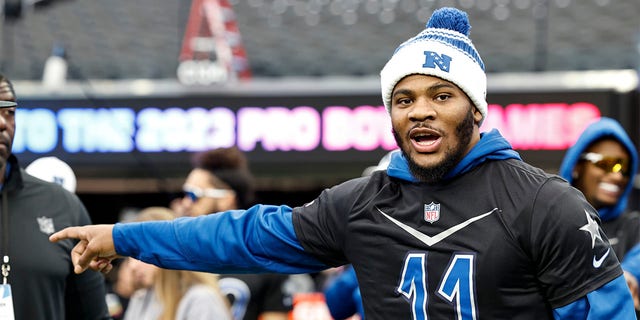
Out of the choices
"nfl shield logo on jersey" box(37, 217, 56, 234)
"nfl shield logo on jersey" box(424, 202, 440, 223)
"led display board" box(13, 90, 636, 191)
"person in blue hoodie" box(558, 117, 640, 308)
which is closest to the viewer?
"nfl shield logo on jersey" box(424, 202, 440, 223)

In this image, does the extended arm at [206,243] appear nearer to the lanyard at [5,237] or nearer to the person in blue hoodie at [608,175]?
the lanyard at [5,237]

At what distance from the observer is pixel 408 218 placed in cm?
298

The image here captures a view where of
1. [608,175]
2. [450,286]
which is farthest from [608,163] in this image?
[450,286]

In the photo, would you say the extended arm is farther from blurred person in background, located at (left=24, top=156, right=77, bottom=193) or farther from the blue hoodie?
the blue hoodie

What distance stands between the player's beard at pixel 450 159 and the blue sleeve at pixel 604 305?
1.58ft

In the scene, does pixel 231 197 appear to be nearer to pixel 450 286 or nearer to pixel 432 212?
pixel 432 212

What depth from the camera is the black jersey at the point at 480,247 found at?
2738mm

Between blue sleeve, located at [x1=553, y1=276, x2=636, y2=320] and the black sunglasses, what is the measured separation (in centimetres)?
215

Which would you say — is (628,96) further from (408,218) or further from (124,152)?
(408,218)

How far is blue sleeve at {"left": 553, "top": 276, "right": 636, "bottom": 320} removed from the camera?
269cm

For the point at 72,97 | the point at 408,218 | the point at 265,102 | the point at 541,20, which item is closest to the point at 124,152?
the point at 72,97

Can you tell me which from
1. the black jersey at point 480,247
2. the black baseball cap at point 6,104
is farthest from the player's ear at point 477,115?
the black baseball cap at point 6,104

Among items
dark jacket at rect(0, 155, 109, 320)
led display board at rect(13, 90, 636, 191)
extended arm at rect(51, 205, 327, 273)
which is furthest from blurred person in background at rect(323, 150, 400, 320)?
led display board at rect(13, 90, 636, 191)

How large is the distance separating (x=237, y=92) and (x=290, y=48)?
9.83ft
